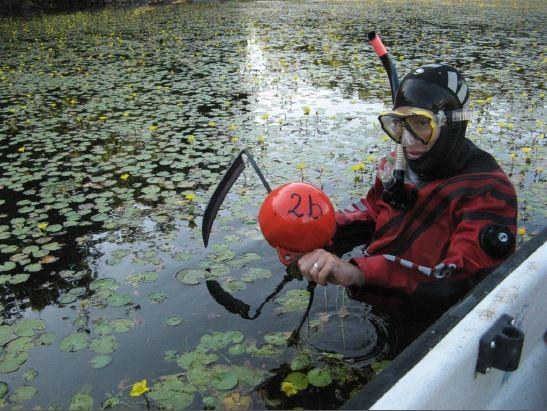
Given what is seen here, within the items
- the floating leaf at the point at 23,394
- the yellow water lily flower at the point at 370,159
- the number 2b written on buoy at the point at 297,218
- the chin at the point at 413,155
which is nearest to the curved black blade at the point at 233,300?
the number 2b written on buoy at the point at 297,218

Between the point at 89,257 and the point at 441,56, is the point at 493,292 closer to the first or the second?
the point at 89,257

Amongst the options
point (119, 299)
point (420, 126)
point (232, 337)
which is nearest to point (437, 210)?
point (420, 126)

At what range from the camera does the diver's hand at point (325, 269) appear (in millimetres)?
2031

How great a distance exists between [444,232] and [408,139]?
1.52 ft

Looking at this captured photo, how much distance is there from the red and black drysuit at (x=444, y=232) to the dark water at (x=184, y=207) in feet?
1.59

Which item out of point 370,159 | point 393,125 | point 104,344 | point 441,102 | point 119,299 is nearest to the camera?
point 441,102

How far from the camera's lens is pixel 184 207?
4176 mm

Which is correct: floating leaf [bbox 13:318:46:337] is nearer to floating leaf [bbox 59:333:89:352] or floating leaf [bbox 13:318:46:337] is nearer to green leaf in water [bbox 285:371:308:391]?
floating leaf [bbox 59:333:89:352]

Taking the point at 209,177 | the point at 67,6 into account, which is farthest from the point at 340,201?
the point at 67,6

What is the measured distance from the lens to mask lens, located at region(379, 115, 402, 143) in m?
2.22

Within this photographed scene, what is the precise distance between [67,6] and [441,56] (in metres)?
20.9

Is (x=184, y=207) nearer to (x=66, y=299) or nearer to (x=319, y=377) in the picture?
(x=66, y=299)

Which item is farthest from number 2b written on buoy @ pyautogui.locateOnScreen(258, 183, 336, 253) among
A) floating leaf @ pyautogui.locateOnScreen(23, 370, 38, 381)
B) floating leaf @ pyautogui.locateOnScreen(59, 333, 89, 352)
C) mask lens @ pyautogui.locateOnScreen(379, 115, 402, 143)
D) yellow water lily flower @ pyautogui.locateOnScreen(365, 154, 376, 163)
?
yellow water lily flower @ pyautogui.locateOnScreen(365, 154, 376, 163)

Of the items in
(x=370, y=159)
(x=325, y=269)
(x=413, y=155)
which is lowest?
(x=370, y=159)
